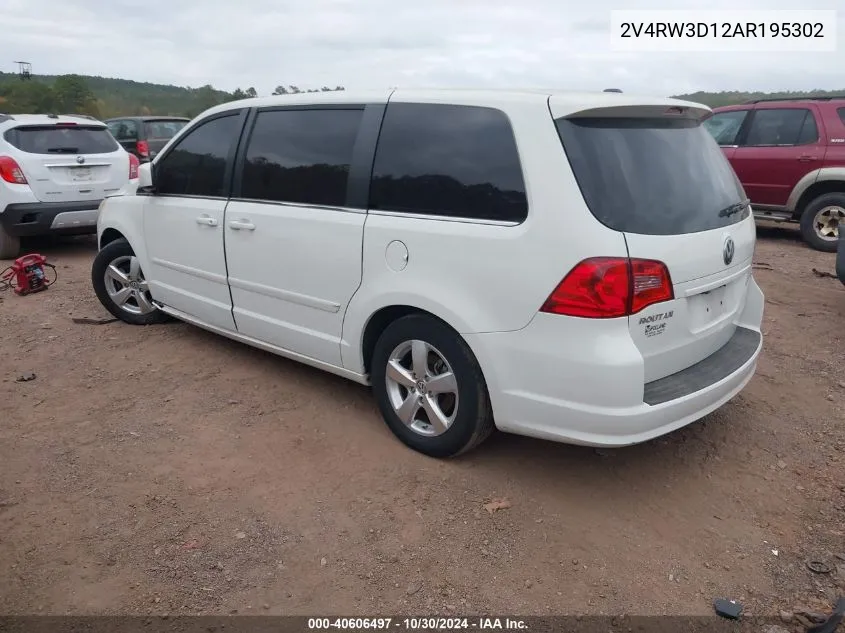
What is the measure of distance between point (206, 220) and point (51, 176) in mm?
4509

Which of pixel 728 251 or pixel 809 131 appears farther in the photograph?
pixel 809 131

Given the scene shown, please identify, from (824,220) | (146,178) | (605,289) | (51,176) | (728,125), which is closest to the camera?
(605,289)

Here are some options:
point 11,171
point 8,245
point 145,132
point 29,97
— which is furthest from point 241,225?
point 29,97

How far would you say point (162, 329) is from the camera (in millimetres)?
5410

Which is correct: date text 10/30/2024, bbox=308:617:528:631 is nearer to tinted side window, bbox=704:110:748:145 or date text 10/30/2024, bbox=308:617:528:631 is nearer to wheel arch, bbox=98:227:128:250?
wheel arch, bbox=98:227:128:250

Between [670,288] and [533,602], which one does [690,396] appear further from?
[533,602]

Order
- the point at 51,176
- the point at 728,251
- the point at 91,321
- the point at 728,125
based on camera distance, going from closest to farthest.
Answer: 1. the point at 728,251
2. the point at 91,321
3. the point at 51,176
4. the point at 728,125

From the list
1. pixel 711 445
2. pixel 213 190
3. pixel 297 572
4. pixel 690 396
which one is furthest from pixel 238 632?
pixel 213 190

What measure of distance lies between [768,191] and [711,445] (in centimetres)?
652

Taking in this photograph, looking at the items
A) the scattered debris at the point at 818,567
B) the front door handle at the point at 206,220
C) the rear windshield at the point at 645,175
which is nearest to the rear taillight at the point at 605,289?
the rear windshield at the point at 645,175

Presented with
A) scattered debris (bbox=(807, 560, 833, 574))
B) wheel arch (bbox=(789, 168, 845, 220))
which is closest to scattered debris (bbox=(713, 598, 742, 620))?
scattered debris (bbox=(807, 560, 833, 574))

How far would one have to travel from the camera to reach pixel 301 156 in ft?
12.7

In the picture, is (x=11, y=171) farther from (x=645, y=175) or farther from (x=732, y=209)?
(x=732, y=209)

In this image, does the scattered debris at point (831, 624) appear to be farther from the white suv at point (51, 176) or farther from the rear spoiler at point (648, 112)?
the white suv at point (51, 176)
